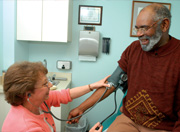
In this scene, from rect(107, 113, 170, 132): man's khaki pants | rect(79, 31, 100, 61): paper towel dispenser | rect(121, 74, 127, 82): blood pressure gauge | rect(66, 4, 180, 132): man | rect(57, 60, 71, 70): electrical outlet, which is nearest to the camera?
rect(66, 4, 180, 132): man

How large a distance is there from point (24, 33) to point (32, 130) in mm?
1571

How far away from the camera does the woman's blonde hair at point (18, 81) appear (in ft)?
2.89

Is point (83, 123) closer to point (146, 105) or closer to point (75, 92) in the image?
point (75, 92)

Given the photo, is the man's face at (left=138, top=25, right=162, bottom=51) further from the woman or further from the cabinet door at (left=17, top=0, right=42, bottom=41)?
the cabinet door at (left=17, top=0, right=42, bottom=41)

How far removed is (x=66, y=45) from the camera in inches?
98.3

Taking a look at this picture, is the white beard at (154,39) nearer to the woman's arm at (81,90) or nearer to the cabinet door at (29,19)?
the woman's arm at (81,90)

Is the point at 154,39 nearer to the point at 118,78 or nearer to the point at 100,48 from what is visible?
the point at 118,78

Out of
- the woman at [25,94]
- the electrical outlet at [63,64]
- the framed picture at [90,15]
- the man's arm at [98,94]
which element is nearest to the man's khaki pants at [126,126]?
the man's arm at [98,94]

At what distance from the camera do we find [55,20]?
211 cm

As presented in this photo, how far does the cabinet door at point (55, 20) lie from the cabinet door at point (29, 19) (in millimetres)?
74

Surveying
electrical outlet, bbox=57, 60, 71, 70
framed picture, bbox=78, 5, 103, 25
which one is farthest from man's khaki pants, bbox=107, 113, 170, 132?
framed picture, bbox=78, 5, 103, 25

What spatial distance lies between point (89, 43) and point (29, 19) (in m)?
0.86

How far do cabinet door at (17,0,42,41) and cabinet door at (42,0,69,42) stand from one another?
74mm

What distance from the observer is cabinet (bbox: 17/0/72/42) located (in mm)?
2082
